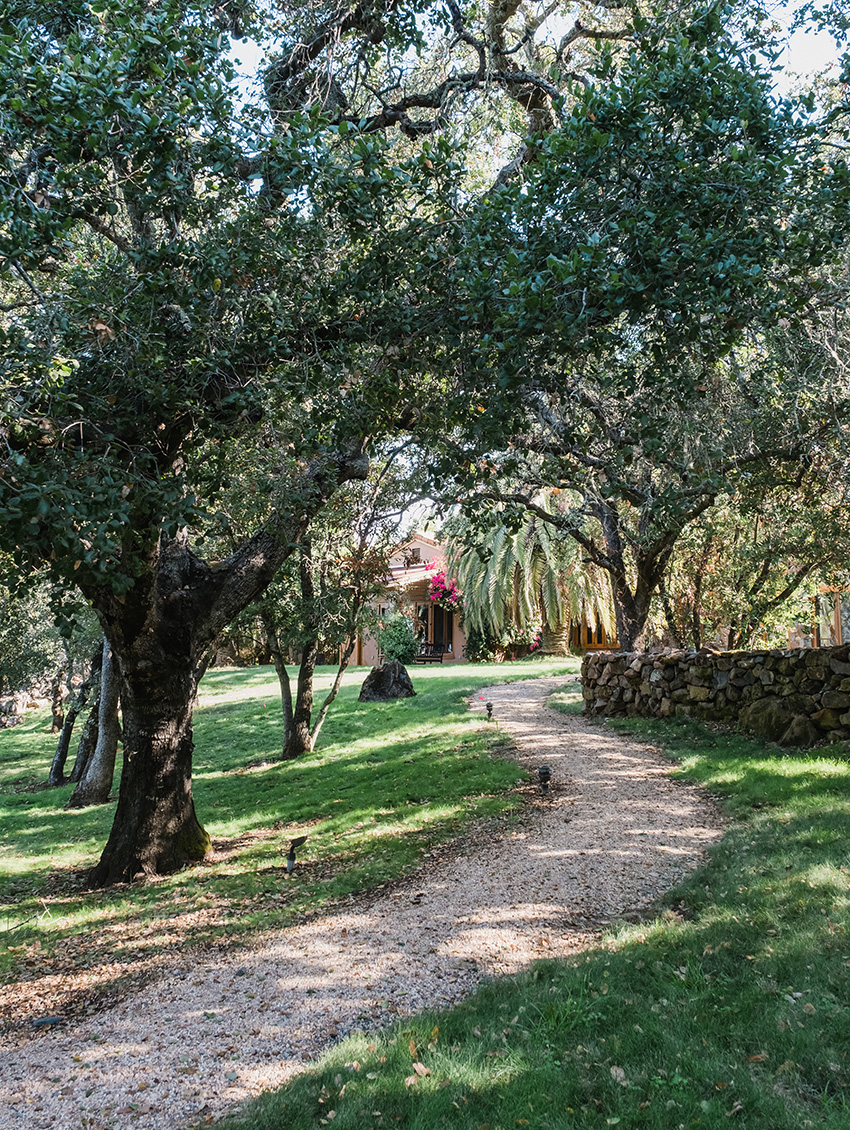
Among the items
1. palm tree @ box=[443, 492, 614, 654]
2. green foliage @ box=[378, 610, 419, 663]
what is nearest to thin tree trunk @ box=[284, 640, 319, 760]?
green foliage @ box=[378, 610, 419, 663]

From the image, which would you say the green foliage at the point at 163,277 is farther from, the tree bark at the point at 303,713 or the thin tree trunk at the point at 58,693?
the thin tree trunk at the point at 58,693

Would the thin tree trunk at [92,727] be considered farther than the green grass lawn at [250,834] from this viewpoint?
Yes

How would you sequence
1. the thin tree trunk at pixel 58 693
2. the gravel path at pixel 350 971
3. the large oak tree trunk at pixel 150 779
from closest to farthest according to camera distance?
the gravel path at pixel 350 971 → the large oak tree trunk at pixel 150 779 → the thin tree trunk at pixel 58 693

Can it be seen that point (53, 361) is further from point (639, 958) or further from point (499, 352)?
point (639, 958)

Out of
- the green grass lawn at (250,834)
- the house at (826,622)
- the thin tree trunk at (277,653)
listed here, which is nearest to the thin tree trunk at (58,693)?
the green grass lawn at (250,834)

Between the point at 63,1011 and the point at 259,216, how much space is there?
5.58 m

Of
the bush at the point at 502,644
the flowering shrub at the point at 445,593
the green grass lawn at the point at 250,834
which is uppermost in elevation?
the flowering shrub at the point at 445,593

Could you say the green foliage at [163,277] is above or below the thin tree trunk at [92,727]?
above

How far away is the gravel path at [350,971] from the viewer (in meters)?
3.81

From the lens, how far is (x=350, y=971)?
16.3 feet

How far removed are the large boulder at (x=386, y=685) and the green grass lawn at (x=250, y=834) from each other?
1.37 metres

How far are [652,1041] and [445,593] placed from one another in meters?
23.4

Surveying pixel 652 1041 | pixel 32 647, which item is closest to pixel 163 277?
pixel 652 1041

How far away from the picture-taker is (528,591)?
25.5 m
